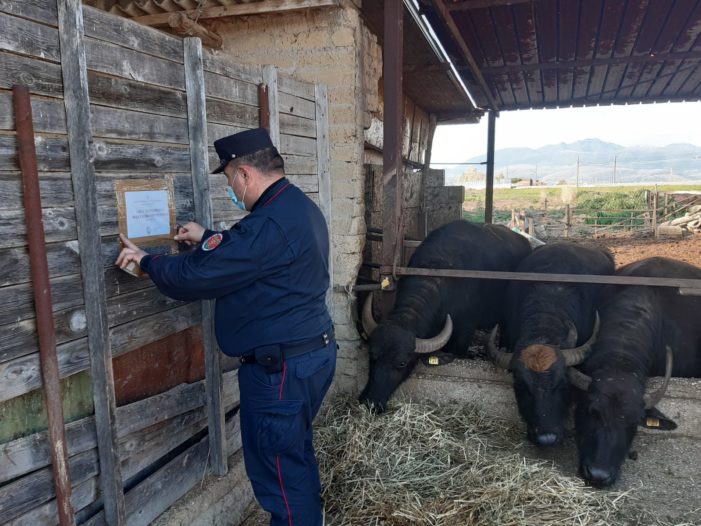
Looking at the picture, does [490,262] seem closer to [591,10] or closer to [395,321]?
[395,321]

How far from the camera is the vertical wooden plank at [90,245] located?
7.71 feet

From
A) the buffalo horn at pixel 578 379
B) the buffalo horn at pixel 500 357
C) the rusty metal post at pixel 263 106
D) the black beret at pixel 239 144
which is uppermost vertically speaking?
the rusty metal post at pixel 263 106

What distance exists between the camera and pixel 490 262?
715cm

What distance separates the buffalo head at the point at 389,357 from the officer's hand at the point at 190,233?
2.54m

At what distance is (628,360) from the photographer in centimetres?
475

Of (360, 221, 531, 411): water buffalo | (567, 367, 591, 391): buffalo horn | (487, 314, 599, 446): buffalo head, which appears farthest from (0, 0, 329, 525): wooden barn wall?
(567, 367, 591, 391): buffalo horn

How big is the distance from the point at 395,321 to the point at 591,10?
4.11 meters

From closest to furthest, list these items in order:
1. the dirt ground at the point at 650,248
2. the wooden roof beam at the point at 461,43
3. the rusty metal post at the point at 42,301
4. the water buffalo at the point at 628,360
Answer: the rusty metal post at the point at 42,301
the water buffalo at the point at 628,360
the wooden roof beam at the point at 461,43
the dirt ground at the point at 650,248

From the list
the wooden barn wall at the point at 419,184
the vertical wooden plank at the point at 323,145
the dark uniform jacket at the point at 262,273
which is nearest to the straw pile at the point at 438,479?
the dark uniform jacket at the point at 262,273

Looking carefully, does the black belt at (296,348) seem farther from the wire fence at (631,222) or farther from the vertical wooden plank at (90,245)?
the wire fence at (631,222)

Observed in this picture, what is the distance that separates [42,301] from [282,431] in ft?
4.15

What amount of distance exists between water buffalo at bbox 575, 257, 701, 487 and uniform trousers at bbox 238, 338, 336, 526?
2.37 meters

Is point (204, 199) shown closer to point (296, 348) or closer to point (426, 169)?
point (296, 348)

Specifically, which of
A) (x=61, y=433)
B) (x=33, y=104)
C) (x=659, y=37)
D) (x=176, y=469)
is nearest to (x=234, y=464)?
(x=176, y=469)
